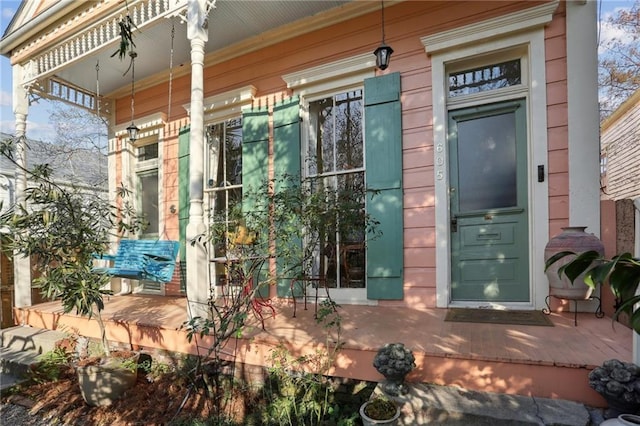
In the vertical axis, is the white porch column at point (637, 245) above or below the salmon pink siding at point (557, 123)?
below

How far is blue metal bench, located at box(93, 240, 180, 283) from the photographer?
3.81 metres

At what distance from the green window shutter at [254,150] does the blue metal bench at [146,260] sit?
107cm

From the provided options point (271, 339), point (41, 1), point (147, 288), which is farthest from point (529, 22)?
point (41, 1)

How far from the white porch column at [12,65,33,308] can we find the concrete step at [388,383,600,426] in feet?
16.2

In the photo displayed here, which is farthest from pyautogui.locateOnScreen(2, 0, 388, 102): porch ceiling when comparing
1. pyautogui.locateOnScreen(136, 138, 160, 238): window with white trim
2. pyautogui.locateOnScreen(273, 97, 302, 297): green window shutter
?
A: pyautogui.locateOnScreen(136, 138, 160, 238): window with white trim

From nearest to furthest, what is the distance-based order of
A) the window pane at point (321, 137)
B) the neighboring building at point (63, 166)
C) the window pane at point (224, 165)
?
the window pane at point (321, 137) → the window pane at point (224, 165) → the neighboring building at point (63, 166)

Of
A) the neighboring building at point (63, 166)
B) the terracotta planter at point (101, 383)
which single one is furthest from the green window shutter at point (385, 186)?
the neighboring building at point (63, 166)

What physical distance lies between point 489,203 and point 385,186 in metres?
1.00

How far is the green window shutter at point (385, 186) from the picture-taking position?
3357 mm

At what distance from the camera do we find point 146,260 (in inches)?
155

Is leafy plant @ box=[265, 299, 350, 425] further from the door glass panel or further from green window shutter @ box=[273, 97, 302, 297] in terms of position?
the door glass panel

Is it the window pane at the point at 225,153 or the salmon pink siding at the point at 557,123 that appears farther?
the window pane at the point at 225,153

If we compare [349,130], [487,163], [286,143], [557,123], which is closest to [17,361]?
[286,143]

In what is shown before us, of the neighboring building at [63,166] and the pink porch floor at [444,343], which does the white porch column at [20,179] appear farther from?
the neighboring building at [63,166]
